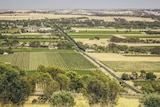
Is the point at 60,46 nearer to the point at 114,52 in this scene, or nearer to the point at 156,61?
the point at 114,52

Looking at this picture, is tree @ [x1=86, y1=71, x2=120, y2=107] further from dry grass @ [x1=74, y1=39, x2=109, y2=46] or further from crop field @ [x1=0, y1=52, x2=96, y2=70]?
dry grass @ [x1=74, y1=39, x2=109, y2=46]

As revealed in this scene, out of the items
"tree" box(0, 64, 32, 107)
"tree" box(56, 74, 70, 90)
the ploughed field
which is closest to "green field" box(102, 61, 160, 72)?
the ploughed field

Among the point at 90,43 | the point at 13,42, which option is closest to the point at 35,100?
the point at 13,42

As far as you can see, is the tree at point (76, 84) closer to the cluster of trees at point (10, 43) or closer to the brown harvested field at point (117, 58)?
the brown harvested field at point (117, 58)

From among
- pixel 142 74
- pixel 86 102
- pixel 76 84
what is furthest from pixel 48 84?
pixel 142 74

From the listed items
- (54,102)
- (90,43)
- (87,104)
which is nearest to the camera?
(54,102)

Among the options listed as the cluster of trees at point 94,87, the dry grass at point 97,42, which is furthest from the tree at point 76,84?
the dry grass at point 97,42
